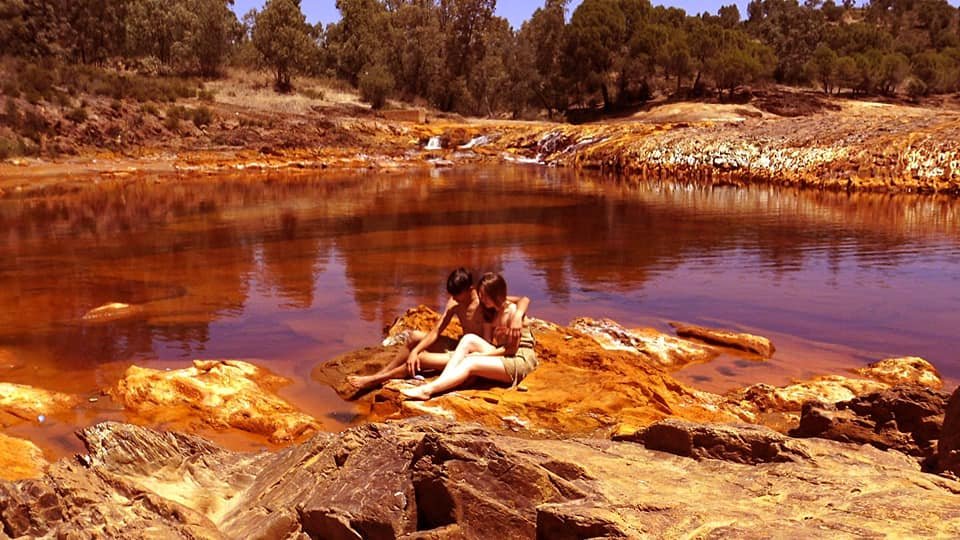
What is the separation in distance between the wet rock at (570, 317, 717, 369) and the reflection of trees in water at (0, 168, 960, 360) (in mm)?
2030

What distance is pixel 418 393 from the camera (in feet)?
18.8

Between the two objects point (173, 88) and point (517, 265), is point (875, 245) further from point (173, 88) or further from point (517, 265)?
point (173, 88)

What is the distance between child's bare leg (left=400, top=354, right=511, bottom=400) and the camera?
18.8 feet

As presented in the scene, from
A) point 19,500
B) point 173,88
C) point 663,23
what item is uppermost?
point 663,23

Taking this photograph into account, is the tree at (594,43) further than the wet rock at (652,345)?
Yes

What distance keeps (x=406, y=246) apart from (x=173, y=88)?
2559cm

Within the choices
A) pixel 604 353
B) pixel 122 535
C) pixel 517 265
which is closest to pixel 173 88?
pixel 517 265

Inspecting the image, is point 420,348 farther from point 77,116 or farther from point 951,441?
point 77,116

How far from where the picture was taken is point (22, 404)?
5691 mm

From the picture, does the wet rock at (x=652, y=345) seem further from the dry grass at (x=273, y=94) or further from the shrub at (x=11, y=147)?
the dry grass at (x=273, y=94)

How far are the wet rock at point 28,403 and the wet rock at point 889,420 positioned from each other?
493 cm

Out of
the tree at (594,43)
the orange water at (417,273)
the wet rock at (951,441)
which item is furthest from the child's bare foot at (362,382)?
the tree at (594,43)

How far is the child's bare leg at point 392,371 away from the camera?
20.2 ft

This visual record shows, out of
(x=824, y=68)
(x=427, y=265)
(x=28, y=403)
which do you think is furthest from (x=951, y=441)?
(x=824, y=68)
